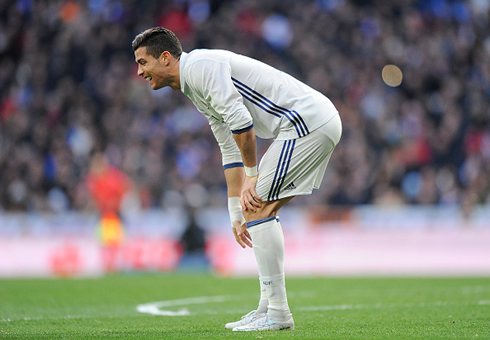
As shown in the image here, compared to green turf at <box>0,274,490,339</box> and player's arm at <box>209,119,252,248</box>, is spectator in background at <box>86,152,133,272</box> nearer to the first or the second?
green turf at <box>0,274,490,339</box>

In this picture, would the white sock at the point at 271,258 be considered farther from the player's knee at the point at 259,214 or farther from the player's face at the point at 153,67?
the player's face at the point at 153,67

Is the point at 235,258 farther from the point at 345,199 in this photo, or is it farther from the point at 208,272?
the point at 345,199

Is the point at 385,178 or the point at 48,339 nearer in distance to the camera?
the point at 48,339

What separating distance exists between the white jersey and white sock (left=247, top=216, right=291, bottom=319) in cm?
53

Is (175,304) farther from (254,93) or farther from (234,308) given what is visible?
(254,93)

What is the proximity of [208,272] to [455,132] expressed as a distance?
5.67 meters

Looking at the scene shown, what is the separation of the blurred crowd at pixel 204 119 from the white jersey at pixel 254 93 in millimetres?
8433

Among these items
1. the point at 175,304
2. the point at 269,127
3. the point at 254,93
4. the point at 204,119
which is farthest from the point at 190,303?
the point at 204,119

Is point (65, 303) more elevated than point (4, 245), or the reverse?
point (4, 245)

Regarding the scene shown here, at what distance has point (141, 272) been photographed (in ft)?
39.7

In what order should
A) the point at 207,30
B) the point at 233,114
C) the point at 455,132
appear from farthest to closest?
the point at 207,30 → the point at 455,132 → the point at 233,114

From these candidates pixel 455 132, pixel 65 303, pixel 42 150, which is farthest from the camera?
pixel 42 150

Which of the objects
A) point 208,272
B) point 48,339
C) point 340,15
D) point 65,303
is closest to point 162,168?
point 208,272

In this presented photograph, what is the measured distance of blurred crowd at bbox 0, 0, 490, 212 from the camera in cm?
1334
